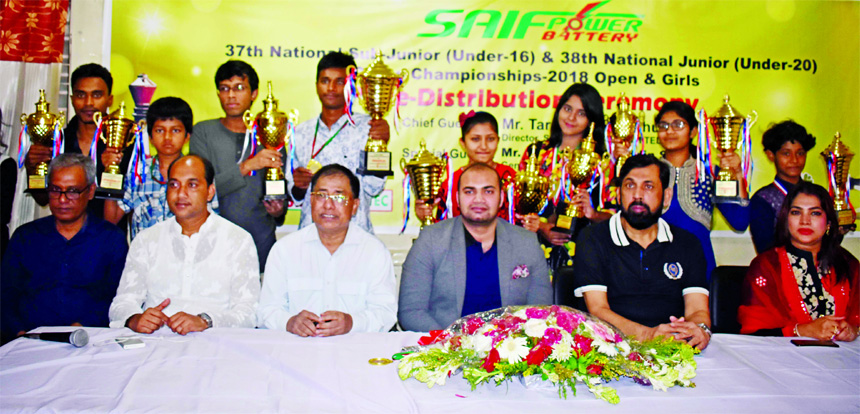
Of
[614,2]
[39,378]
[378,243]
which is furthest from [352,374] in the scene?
[614,2]

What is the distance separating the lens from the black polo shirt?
3170mm

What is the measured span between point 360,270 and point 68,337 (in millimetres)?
1307

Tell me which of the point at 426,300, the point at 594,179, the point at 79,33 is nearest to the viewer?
the point at 426,300

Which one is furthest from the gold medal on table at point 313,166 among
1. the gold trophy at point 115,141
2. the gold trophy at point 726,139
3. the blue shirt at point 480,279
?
the gold trophy at point 726,139

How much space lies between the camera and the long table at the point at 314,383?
6.24ft

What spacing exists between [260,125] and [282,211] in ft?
1.81

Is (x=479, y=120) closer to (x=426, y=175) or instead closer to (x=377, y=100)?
(x=426, y=175)

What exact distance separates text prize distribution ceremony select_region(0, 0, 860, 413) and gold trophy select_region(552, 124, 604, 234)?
2 cm

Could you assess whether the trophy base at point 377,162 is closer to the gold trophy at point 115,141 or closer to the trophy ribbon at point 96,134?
the gold trophy at point 115,141

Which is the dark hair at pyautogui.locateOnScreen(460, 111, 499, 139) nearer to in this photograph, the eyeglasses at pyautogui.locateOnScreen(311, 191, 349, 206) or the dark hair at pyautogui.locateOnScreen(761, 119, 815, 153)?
the eyeglasses at pyautogui.locateOnScreen(311, 191, 349, 206)

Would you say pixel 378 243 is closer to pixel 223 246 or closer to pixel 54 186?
pixel 223 246

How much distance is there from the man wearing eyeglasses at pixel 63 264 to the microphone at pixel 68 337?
0.96 m

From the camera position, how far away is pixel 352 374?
2.16 metres

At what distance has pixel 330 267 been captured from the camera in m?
3.27
